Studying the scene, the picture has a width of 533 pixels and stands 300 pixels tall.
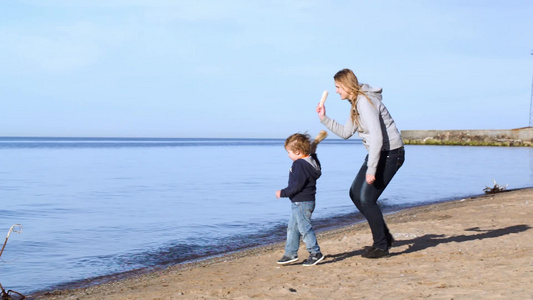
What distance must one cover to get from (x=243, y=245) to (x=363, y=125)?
16.3 feet

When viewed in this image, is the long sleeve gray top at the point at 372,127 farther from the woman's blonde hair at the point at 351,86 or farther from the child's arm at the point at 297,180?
the child's arm at the point at 297,180

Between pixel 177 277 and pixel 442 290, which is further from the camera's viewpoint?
pixel 177 277

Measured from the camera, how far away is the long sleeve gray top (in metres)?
5.46

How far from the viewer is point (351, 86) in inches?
223

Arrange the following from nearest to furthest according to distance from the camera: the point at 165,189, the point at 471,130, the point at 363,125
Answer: the point at 363,125 → the point at 165,189 → the point at 471,130

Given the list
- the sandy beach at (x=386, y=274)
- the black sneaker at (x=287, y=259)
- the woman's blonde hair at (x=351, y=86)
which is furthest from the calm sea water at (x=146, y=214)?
the woman's blonde hair at (x=351, y=86)

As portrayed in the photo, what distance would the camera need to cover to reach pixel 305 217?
577 cm

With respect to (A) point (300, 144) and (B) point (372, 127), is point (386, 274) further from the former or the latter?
(A) point (300, 144)

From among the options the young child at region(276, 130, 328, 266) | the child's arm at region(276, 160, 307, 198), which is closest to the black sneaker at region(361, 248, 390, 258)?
the young child at region(276, 130, 328, 266)

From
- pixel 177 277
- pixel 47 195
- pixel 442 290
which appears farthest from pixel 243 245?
pixel 47 195

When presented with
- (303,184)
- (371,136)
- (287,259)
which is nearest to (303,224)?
(303,184)

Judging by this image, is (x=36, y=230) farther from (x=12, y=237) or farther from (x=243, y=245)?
(x=243, y=245)

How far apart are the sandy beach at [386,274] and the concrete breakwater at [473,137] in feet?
202

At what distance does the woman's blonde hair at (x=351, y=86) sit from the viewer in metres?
5.68
